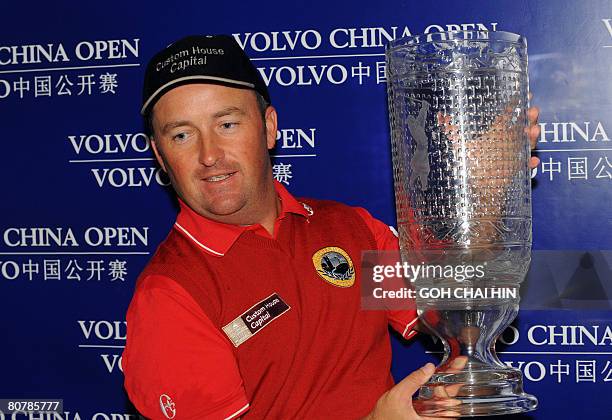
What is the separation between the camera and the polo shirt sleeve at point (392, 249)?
174 centimetres

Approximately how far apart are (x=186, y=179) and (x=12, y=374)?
0.95 m

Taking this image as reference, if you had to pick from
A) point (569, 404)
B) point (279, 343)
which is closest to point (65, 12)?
point (279, 343)

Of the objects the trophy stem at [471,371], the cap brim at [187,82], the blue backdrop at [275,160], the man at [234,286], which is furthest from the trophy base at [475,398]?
the blue backdrop at [275,160]

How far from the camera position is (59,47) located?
2100 mm

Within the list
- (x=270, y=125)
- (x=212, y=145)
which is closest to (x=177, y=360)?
(x=212, y=145)

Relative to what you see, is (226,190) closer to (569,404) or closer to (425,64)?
(425,64)

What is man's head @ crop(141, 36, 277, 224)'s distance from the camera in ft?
4.77

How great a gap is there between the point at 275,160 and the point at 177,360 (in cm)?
71

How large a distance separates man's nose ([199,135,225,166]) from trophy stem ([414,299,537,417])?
0.44 meters

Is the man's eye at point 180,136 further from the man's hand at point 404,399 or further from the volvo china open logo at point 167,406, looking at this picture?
the man's hand at point 404,399

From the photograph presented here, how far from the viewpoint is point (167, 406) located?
1430 mm

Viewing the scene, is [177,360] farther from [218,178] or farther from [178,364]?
[218,178]

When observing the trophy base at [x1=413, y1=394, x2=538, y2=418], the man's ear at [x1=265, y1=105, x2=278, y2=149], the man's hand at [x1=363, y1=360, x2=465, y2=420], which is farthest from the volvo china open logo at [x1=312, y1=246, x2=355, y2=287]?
the trophy base at [x1=413, y1=394, x2=538, y2=418]

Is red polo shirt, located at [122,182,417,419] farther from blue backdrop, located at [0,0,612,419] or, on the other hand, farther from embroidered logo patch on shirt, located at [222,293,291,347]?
blue backdrop, located at [0,0,612,419]
